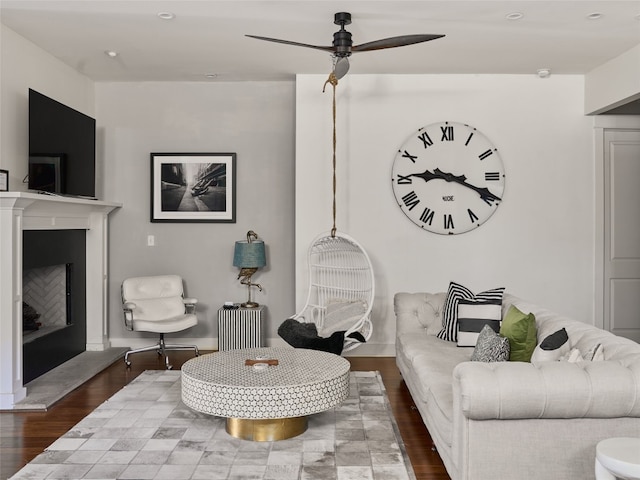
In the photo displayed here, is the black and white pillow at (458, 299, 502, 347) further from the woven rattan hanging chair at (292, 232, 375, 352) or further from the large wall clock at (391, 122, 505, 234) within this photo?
the large wall clock at (391, 122, 505, 234)

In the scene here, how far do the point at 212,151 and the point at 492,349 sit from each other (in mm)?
3777

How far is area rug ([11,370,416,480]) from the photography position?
2920 millimetres

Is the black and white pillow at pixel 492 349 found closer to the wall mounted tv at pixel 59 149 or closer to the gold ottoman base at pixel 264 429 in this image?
the gold ottoman base at pixel 264 429

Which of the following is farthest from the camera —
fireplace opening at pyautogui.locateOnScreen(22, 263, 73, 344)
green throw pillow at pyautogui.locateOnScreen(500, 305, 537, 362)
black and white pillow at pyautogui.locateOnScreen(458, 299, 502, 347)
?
fireplace opening at pyautogui.locateOnScreen(22, 263, 73, 344)

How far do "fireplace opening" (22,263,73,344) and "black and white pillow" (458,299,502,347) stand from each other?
3248 millimetres

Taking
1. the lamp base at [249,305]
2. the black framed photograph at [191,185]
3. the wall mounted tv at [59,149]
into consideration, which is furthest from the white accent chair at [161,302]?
the wall mounted tv at [59,149]

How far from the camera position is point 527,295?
5.66m

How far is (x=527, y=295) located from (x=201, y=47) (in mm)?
3615

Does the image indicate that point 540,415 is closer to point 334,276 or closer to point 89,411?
point 89,411

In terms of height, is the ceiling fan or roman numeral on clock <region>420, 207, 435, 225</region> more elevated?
the ceiling fan

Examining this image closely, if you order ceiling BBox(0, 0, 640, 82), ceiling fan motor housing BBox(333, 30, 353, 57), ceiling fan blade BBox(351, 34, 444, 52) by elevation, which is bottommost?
ceiling fan blade BBox(351, 34, 444, 52)

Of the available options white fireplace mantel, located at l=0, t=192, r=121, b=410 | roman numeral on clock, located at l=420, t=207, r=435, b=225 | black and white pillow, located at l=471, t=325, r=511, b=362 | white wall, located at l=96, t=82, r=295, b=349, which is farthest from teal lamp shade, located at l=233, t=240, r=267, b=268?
black and white pillow, located at l=471, t=325, r=511, b=362

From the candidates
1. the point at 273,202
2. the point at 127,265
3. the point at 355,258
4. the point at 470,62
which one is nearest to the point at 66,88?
the point at 127,265

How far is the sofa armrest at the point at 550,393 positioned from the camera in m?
2.30
